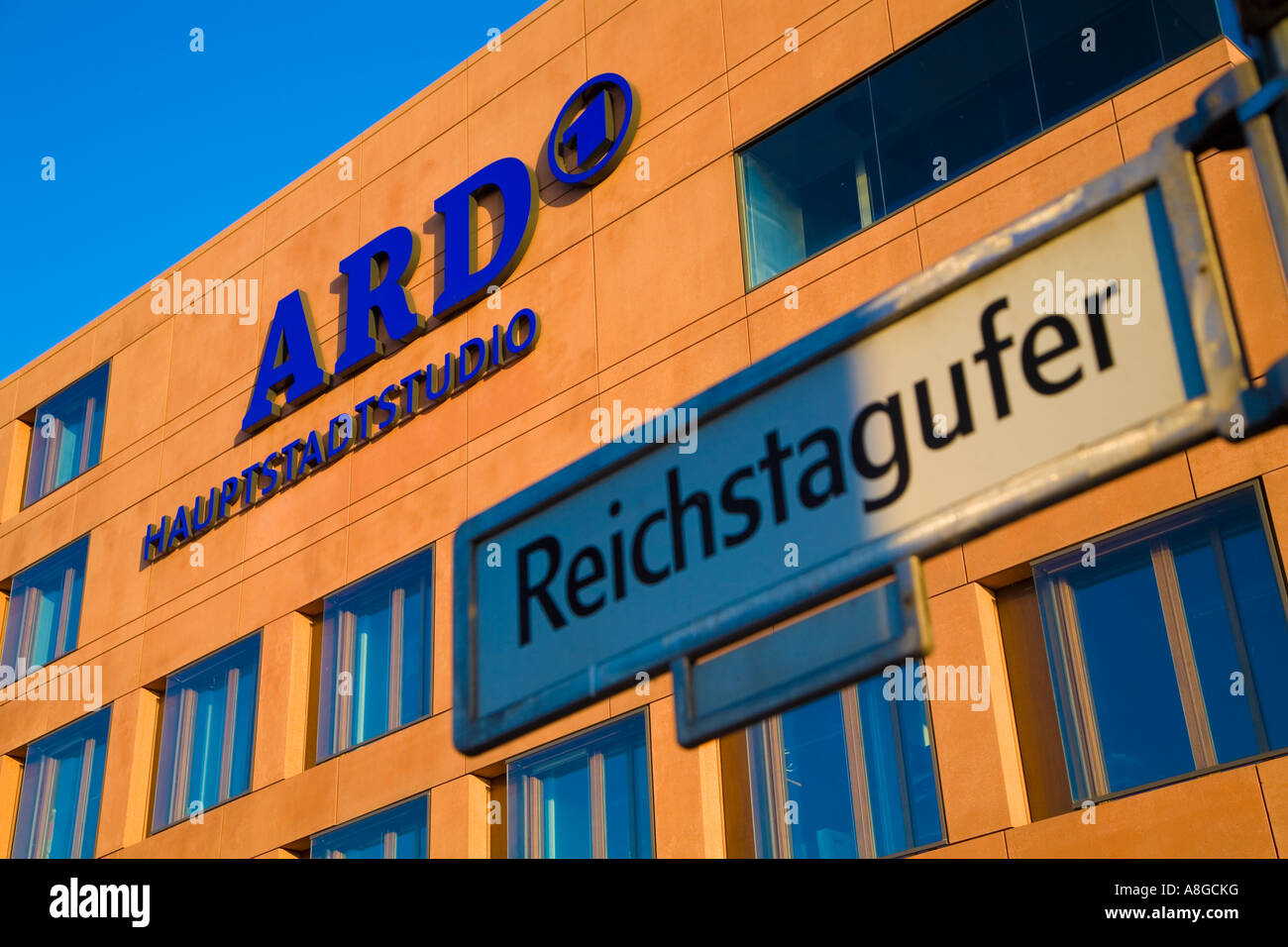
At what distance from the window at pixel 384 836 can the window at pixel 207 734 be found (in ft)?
6.28

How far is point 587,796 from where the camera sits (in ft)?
51.1

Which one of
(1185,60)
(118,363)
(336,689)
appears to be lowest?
(336,689)

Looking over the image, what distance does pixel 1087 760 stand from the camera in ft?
39.8

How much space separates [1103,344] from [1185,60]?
11.7m

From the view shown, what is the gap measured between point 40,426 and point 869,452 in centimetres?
2540

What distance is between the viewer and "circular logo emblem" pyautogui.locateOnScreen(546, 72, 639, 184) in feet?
58.5

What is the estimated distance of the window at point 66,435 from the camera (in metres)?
24.5

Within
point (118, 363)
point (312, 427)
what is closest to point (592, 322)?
point (312, 427)

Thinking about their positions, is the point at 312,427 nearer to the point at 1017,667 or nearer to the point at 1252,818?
the point at 1017,667

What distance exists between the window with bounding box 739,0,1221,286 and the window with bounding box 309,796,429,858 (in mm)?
7190

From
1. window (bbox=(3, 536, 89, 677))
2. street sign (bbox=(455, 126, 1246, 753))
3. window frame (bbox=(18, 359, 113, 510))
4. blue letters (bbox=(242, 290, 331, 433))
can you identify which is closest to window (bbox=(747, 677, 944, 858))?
blue letters (bbox=(242, 290, 331, 433))

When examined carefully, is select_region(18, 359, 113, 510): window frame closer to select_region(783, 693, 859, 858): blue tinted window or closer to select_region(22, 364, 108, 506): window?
select_region(22, 364, 108, 506): window
